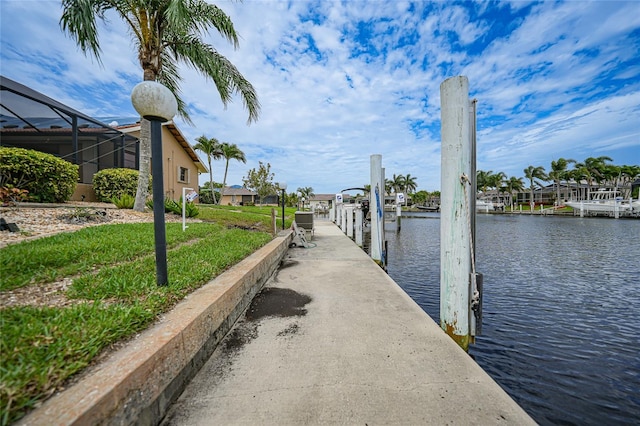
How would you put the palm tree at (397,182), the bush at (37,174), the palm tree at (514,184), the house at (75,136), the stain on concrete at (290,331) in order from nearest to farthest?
the stain on concrete at (290,331)
the bush at (37,174)
the house at (75,136)
the palm tree at (514,184)
the palm tree at (397,182)

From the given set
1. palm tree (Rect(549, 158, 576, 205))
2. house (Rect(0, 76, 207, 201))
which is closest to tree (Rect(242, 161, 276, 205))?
house (Rect(0, 76, 207, 201))

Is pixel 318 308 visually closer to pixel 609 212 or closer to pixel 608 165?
pixel 609 212

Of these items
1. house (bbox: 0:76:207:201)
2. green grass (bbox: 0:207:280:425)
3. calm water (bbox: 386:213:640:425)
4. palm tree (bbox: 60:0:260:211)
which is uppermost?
palm tree (bbox: 60:0:260:211)

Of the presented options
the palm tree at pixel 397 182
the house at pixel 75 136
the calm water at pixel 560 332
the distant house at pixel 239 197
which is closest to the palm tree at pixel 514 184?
the palm tree at pixel 397 182

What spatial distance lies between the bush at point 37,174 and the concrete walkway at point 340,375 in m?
8.20

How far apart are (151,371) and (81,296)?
1.47 meters

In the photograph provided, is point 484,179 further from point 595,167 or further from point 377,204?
point 377,204

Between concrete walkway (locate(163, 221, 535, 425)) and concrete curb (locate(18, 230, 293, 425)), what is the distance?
0.15 meters

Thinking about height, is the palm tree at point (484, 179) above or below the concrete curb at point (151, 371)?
above

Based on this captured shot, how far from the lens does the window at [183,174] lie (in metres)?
17.3

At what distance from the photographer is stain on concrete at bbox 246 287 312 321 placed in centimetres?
363

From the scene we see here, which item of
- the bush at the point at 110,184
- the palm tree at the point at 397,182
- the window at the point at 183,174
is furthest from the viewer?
the palm tree at the point at 397,182

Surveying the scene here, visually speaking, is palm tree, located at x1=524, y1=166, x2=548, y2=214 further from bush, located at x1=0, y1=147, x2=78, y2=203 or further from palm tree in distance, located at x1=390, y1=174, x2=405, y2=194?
bush, located at x1=0, y1=147, x2=78, y2=203

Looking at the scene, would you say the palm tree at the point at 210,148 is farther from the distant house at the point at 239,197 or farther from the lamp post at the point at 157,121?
the lamp post at the point at 157,121
